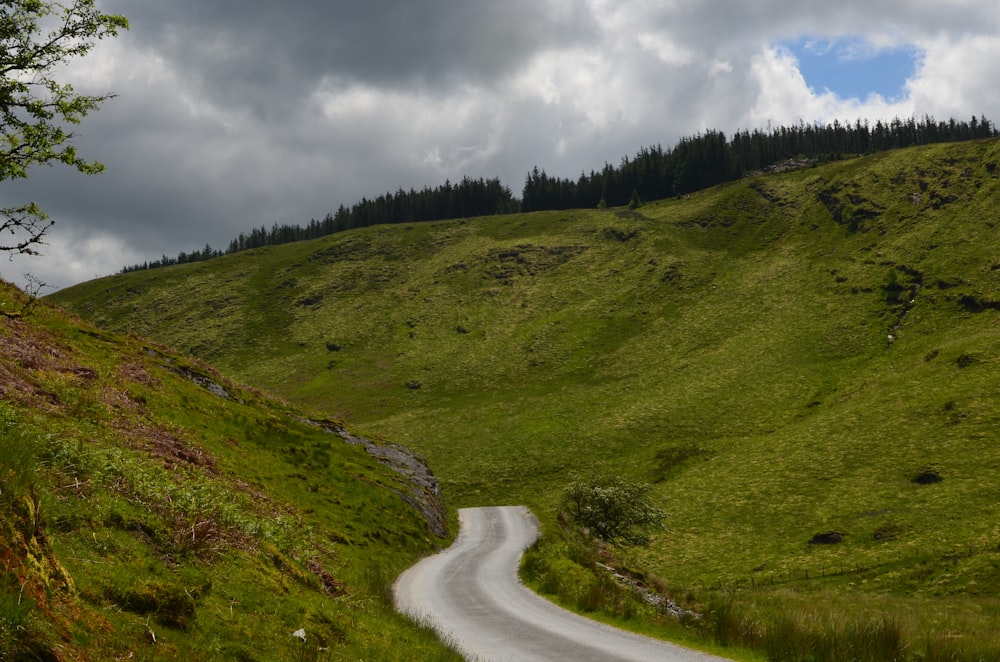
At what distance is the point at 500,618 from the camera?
23.5 m

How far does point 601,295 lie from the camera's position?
525ft

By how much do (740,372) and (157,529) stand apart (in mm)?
107403

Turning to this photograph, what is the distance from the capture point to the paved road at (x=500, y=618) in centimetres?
1767

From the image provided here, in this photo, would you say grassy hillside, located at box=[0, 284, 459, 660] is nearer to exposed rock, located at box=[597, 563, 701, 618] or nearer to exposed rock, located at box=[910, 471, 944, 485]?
exposed rock, located at box=[597, 563, 701, 618]

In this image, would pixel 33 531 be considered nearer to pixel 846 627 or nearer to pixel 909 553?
pixel 846 627

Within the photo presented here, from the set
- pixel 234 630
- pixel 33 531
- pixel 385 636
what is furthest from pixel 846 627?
pixel 33 531

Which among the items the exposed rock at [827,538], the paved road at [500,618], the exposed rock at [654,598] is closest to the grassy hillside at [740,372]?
the exposed rock at [827,538]

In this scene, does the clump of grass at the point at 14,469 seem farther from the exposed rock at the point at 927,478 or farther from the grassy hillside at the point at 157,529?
the exposed rock at the point at 927,478

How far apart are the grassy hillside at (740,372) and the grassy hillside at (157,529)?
58.8 feet

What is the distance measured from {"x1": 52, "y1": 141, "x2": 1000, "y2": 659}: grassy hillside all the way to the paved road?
7.82 m

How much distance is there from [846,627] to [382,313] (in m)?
167

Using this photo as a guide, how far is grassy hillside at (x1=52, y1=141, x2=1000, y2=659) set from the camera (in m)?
53.6

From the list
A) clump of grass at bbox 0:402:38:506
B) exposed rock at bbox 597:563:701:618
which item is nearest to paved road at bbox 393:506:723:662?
exposed rock at bbox 597:563:701:618

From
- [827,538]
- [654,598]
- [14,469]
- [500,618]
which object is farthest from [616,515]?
[14,469]
